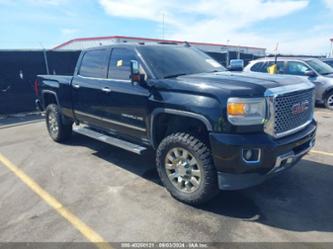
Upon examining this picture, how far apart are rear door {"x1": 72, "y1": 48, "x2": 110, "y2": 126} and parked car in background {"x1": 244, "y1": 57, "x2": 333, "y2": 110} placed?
6.18 meters

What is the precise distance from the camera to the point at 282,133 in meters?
3.49

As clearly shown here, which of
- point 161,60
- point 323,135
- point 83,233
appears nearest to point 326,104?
point 323,135

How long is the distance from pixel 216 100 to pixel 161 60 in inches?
56.5

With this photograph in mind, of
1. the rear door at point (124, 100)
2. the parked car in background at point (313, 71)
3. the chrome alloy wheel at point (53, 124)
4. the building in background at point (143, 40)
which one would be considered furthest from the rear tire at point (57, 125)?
the building in background at point (143, 40)

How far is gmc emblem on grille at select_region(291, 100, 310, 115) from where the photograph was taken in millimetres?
3658

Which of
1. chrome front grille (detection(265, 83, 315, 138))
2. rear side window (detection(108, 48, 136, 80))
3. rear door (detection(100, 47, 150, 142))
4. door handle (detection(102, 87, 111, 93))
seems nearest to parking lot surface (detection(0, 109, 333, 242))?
rear door (detection(100, 47, 150, 142))

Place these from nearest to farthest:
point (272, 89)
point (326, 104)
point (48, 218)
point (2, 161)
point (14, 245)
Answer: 1. point (14, 245)
2. point (272, 89)
3. point (48, 218)
4. point (2, 161)
5. point (326, 104)

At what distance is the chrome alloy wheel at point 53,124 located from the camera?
6699mm

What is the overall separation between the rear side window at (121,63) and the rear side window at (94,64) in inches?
8.6

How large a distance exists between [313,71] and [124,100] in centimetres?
837

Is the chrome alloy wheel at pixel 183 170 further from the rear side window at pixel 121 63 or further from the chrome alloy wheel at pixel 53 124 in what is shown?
the chrome alloy wheel at pixel 53 124

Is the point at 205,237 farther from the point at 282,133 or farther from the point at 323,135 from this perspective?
the point at 323,135

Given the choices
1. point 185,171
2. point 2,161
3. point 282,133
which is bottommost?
point 2,161

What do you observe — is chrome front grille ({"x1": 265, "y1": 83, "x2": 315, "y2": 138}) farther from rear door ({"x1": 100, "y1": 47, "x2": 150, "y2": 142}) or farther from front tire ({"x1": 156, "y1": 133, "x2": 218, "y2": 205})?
rear door ({"x1": 100, "y1": 47, "x2": 150, "y2": 142})
